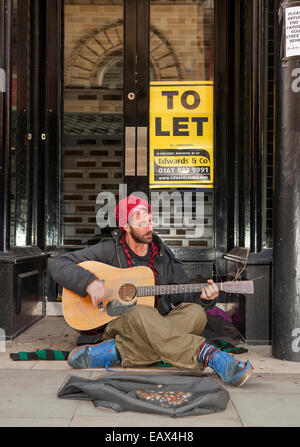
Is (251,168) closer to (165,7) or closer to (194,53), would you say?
(194,53)

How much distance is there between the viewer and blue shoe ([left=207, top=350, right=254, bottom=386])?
3002 mm

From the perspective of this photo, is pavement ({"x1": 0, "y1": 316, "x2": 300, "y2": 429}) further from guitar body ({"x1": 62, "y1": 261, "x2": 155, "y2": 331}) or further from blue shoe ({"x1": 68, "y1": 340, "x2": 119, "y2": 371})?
guitar body ({"x1": 62, "y1": 261, "x2": 155, "y2": 331})

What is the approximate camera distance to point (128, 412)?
2.55 m

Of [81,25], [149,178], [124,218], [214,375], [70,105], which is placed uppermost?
[81,25]

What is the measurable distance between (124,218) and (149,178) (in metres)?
1.50

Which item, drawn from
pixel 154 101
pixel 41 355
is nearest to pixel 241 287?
pixel 41 355

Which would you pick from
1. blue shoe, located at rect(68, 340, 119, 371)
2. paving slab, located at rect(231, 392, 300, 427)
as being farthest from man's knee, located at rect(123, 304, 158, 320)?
paving slab, located at rect(231, 392, 300, 427)

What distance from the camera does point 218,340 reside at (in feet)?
13.8

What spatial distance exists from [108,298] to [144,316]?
51 cm

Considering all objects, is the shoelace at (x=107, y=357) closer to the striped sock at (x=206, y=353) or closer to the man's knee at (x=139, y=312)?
the man's knee at (x=139, y=312)

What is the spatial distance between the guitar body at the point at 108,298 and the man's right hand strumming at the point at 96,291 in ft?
0.40

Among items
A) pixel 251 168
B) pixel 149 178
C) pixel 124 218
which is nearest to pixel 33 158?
pixel 149 178

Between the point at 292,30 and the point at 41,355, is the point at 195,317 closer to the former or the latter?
the point at 41,355

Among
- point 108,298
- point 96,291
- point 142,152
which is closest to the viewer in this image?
point 96,291
